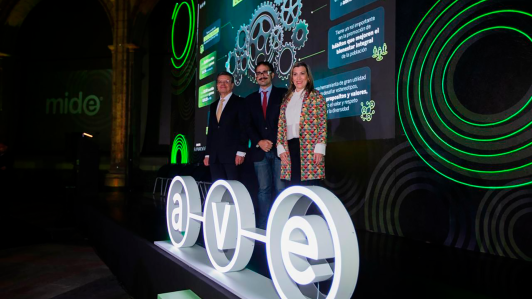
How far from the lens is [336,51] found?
371cm

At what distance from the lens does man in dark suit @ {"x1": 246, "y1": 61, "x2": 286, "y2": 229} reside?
3033mm

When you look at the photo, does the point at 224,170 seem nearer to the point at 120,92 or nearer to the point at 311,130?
the point at 311,130

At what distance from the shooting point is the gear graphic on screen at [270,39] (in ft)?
14.3

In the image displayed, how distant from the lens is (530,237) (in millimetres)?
2277

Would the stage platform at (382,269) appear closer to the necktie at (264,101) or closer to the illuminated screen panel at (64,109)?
the necktie at (264,101)

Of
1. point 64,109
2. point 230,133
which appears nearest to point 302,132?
point 230,133

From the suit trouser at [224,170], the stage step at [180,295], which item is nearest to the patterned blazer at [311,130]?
the suit trouser at [224,170]

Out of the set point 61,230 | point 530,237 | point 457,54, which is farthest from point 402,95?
point 61,230

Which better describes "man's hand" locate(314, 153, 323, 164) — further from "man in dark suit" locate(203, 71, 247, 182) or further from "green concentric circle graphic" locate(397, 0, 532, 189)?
"green concentric circle graphic" locate(397, 0, 532, 189)

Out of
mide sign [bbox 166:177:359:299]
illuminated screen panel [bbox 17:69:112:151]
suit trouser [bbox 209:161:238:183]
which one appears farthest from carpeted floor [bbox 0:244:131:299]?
illuminated screen panel [bbox 17:69:112:151]

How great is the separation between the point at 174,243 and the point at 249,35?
12.3 feet

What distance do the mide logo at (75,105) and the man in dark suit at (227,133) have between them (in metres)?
9.11

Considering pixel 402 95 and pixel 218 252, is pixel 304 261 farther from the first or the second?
pixel 402 95

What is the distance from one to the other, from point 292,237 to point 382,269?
0.91 metres
